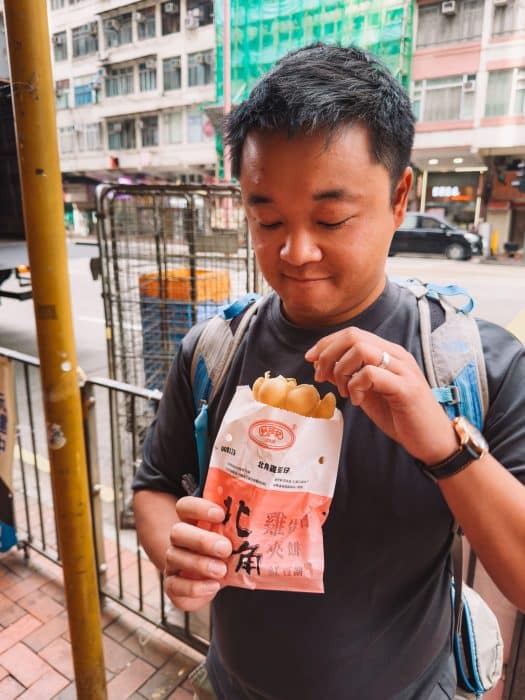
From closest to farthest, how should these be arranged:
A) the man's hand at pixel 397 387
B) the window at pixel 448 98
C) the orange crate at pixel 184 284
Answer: the man's hand at pixel 397 387
the orange crate at pixel 184 284
the window at pixel 448 98

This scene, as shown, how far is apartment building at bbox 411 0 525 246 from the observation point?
2592 mm

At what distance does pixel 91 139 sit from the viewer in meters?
23.9

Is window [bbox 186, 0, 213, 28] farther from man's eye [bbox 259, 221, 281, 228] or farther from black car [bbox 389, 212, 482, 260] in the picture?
black car [bbox 389, 212, 482, 260]

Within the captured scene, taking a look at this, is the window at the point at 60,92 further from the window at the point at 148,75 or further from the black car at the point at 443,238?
the window at the point at 148,75

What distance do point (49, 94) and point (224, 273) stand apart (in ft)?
7.78

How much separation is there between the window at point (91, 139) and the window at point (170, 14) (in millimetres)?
17262

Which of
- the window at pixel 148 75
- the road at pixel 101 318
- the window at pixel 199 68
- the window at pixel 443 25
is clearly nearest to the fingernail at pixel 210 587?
the road at pixel 101 318

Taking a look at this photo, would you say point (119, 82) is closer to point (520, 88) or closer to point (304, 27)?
point (304, 27)

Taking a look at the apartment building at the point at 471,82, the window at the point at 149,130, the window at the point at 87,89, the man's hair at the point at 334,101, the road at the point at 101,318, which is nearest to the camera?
the man's hair at the point at 334,101

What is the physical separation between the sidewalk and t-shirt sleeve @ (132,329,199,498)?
60.8 inches

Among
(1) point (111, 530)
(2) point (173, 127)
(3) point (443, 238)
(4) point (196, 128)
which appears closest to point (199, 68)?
(4) point (196, 128)

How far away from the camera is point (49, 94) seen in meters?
1.19

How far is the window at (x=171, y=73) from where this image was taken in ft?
53.7

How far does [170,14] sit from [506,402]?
21.4ft
